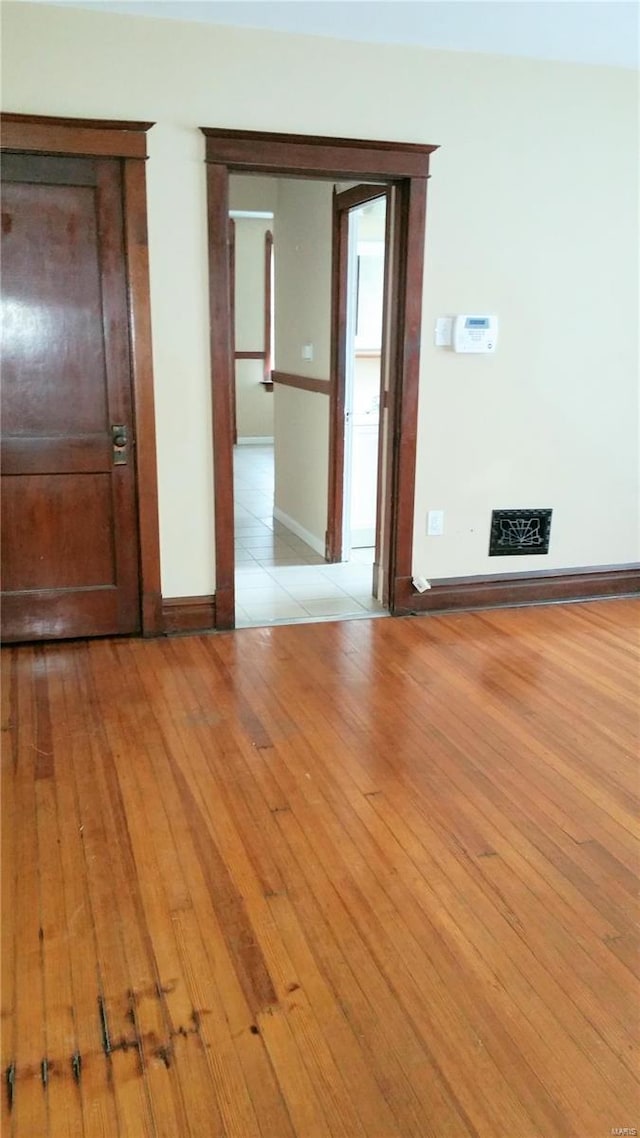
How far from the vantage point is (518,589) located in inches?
180

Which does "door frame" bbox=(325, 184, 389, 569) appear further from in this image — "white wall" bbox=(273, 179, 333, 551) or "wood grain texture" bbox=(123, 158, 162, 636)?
"wood grain texture" bbox=(123, 158, 162, 636)

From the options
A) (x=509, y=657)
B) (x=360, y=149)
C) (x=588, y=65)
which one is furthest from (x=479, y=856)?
(x=588, y=65)

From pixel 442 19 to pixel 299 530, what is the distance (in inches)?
130

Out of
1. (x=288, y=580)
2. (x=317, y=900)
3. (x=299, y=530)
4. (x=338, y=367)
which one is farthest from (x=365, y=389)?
(x=317, y=900)

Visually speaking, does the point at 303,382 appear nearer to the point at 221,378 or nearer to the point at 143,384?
the point at 221,378

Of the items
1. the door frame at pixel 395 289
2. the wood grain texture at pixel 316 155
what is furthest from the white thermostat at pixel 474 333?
the wood grain texture at pixel 316 155

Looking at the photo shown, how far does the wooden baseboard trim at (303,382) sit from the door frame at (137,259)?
1729 mm

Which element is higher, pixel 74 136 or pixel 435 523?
pixel 74 136

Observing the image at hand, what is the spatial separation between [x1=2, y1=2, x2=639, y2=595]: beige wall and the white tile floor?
0.47 metres

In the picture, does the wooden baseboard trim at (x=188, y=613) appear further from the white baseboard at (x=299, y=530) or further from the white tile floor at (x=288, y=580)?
the white baseboard at (x=299, y=530)

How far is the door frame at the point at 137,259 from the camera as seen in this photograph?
3.37 m

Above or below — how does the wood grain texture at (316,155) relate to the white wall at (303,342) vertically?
above

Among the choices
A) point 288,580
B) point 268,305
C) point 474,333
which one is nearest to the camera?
point 474,333

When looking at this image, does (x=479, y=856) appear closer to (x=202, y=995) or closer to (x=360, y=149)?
(x=202, y=995)
